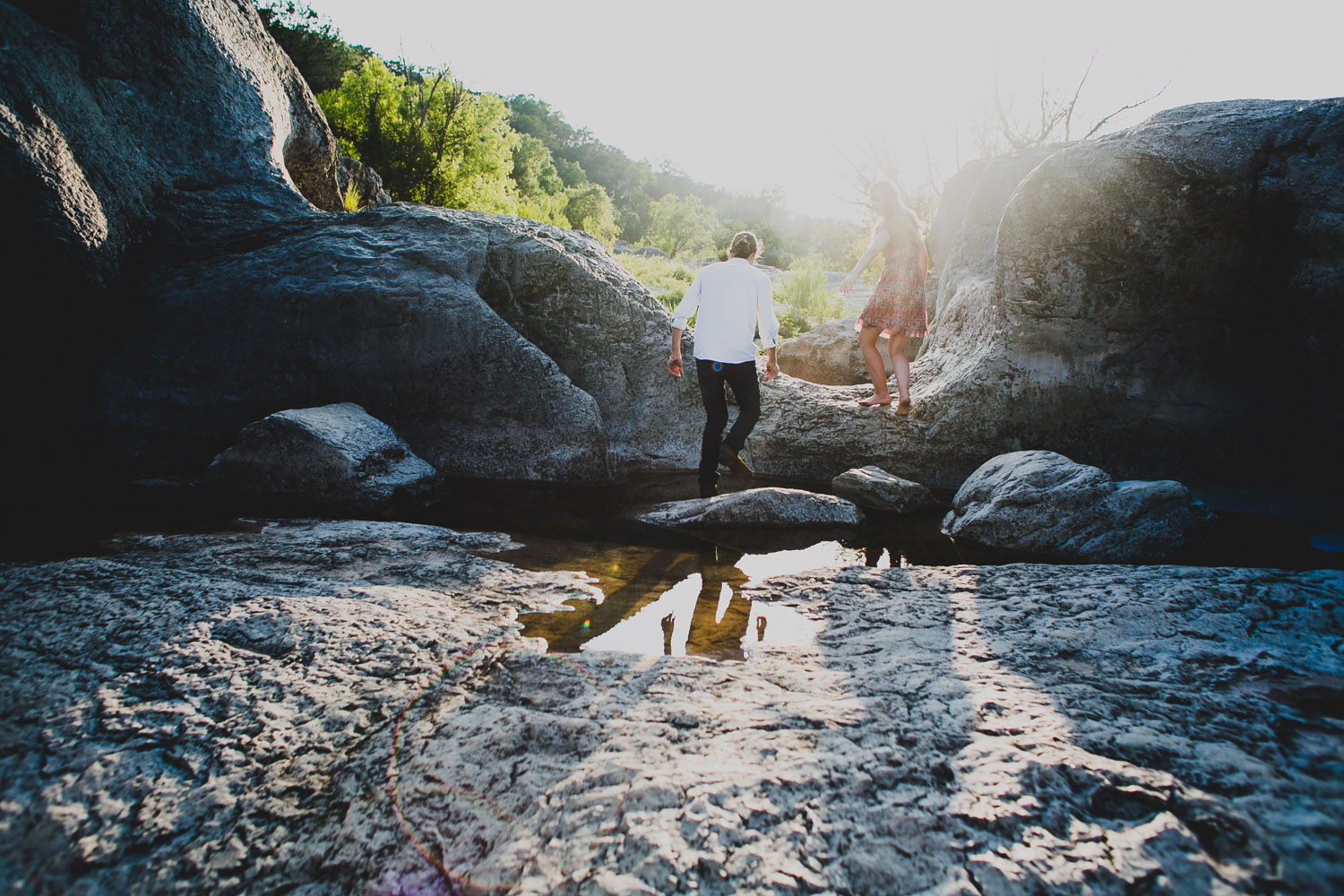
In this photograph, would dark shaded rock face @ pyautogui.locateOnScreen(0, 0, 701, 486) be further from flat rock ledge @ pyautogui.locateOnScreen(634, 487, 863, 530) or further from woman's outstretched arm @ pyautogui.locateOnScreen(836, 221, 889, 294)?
woman's outstretched arm @ pyautogui.locateOnScreen(836, 221, 889, 294)

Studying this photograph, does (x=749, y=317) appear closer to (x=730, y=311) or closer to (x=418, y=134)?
(x=730, y=311)

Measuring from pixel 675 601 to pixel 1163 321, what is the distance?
14.8 feet

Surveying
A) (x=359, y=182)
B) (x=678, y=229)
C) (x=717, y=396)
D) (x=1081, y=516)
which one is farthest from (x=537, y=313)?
(x=678, y=229)

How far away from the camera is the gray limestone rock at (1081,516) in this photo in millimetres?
3504

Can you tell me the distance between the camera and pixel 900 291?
5.33 metres

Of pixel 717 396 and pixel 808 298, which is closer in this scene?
pixel 717 396

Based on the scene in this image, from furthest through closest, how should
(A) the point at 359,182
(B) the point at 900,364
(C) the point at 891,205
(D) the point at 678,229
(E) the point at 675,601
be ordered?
(D) the point at 678,229
(A) the point at 359,182
(B) the point at 900,364
(C) the point at 891,205
(E) the point at 675,601

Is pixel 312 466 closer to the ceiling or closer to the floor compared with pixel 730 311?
closer to the floor

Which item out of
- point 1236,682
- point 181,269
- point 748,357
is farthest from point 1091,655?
point 181,269

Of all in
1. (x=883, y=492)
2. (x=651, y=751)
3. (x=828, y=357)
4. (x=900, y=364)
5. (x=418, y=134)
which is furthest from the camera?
(x=418, y=134)

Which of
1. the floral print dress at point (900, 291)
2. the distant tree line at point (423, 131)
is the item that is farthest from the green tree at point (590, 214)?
the floral print dress at point (900, 291)

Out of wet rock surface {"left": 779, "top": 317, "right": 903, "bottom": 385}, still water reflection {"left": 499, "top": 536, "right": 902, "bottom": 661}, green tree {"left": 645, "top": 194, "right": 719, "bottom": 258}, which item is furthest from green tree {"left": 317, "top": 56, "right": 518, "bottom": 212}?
green tree {"left": 645, "top": 194, "right": 719, "bottom": 258}

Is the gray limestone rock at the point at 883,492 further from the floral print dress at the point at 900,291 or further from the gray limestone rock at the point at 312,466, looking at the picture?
the gray limestone rock at the point at 312,466

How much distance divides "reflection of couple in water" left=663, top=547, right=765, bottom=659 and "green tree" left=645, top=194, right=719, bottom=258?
34.5 meters
